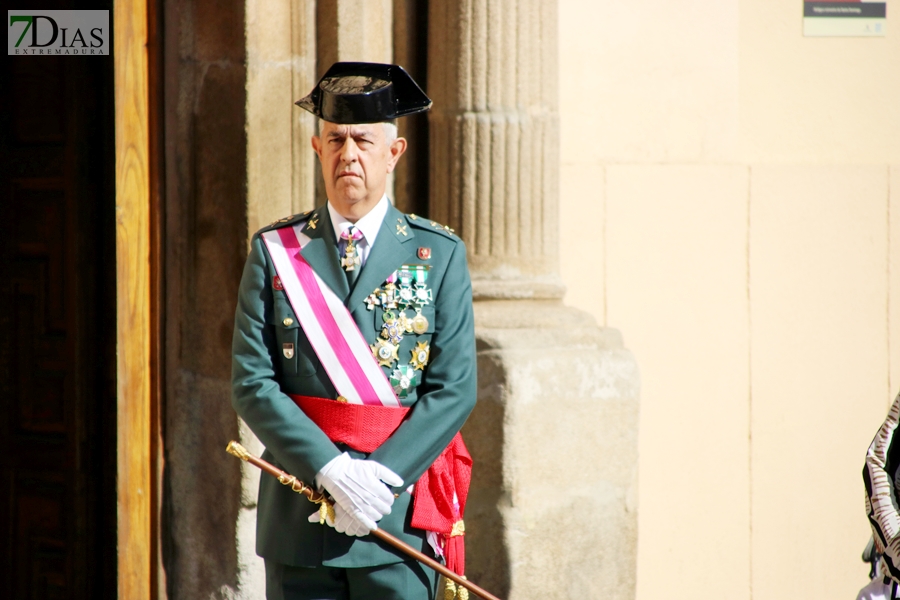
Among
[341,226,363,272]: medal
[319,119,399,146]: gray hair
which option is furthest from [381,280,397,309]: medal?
[319,119,399,146]: gray hair

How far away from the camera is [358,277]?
2.78m

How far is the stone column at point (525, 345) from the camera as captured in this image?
3.70 m

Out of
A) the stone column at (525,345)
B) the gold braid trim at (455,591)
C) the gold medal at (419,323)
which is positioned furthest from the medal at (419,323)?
the stone column at (525,345)

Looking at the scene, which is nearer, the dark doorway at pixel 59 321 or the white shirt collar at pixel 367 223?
the white shirt collar at pixel 367 223

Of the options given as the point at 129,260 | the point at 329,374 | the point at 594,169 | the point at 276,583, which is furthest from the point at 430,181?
the point at 276,583

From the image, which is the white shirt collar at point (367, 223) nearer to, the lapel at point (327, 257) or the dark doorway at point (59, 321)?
the lapel at point (327, 257)

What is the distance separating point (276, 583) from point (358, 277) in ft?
2.53

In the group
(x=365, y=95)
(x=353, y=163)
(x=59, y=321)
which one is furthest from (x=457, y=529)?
(x=59, y=321)

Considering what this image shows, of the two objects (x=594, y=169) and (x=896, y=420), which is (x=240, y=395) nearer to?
(x=896, y=420)

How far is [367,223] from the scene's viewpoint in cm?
279

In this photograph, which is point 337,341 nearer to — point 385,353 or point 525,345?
point 385,353

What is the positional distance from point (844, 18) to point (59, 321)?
3417 mm

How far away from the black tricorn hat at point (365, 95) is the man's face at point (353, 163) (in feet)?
0.09

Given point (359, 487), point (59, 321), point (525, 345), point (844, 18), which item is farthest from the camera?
point (844, 18)
